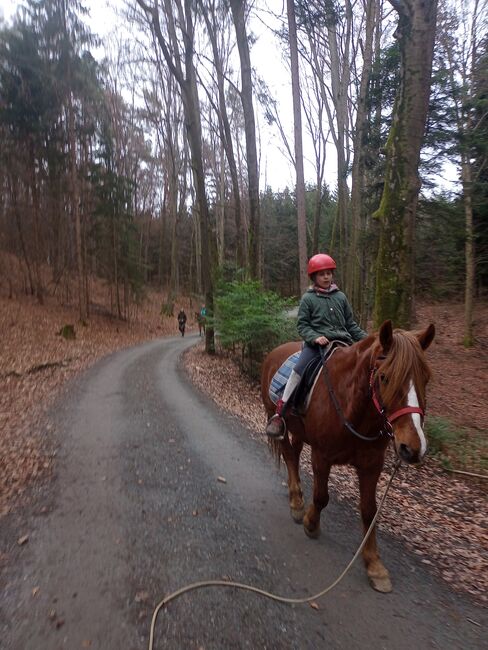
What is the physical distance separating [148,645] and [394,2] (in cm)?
924

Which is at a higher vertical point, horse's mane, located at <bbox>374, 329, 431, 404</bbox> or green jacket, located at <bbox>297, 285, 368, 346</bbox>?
green jacket, located at <bbox>297, 285, 368, 346</bbox>

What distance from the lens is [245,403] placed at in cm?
1054

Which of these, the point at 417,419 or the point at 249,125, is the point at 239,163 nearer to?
the point at 249,125

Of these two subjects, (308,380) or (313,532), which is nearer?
(313,532)

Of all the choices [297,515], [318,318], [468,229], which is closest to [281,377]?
[318,318]

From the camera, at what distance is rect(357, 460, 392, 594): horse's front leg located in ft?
10.4

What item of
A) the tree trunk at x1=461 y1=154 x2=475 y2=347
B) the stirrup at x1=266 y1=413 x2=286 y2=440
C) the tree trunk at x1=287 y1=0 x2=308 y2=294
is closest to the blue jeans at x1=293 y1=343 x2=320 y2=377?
the stirrup at x1=266 y1=413 x2=286 y2=440

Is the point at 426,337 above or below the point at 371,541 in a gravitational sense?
above

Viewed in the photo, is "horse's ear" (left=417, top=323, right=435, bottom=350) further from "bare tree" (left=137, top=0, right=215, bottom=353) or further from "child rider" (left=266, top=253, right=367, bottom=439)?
"bare tree" (left=137, top=0, right=215, bottom=353)

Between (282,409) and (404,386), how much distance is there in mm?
1659

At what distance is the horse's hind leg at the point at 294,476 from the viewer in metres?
4.27

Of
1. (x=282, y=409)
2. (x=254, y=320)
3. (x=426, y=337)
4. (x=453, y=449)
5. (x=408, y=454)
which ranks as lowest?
(x=453, y=449)

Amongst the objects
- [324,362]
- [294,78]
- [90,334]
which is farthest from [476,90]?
[90,334]

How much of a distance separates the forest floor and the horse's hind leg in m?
0.85
